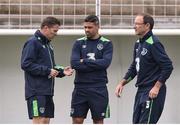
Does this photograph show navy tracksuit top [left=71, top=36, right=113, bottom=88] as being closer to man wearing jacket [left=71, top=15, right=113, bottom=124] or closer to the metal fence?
man wearing jacket [left=71, top=15, right=113, bottom=124]

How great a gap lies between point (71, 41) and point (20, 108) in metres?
1.07

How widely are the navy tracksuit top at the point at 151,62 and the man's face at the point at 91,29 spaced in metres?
0.58

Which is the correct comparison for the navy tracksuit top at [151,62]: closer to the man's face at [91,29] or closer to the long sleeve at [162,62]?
the long sleeve at [162,62]

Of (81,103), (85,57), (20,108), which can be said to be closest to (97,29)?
(85,57)

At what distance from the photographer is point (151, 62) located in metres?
7.61

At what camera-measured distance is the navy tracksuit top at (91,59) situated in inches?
314

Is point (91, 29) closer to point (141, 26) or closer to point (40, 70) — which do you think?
point (141, 26)

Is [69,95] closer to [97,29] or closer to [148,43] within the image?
[97,29]

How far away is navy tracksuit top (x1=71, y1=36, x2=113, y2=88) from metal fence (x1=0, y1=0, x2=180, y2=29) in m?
0.92

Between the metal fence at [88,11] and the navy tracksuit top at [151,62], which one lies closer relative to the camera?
the navy tracksuit top at [151,62]

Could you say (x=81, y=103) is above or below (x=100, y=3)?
below

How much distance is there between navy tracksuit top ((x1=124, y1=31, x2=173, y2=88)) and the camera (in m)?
7.51

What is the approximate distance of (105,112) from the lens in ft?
26.6

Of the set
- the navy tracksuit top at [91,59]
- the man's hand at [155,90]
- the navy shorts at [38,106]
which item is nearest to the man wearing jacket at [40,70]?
the navy shorts at [38,106]
